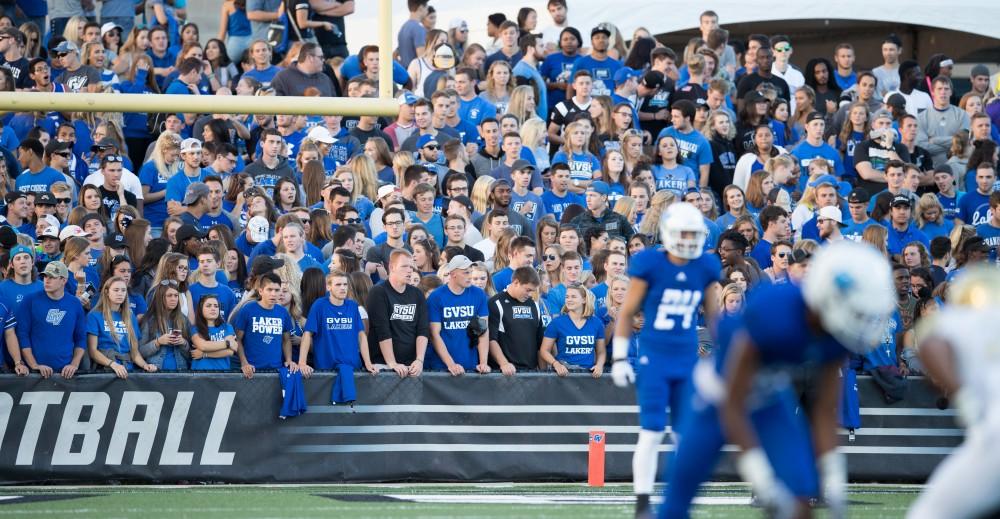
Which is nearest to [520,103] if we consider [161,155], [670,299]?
[161,155]

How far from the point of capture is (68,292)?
39.0 feet

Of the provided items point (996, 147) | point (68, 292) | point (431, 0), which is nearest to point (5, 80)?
point (68, 292)

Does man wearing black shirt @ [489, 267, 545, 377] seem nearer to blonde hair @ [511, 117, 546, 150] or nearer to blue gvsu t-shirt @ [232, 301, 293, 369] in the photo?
blue gvsu t-shirt @ [232, 301, 293, 369]

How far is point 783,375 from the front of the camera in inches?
231

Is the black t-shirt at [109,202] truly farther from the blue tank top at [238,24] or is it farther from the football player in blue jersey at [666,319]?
the football player in blue jersey at [666,319]

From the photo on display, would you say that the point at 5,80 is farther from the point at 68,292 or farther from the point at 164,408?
the point at 164,408

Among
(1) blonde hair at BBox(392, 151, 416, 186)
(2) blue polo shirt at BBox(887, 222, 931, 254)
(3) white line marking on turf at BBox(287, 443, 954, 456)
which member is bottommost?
(3) white line marking on turf at BBox(287, 443, 954, 456)

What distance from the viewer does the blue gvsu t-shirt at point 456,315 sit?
12070 mm

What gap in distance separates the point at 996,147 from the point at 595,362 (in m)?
6.58

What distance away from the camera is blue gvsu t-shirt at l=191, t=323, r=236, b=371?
464 inches

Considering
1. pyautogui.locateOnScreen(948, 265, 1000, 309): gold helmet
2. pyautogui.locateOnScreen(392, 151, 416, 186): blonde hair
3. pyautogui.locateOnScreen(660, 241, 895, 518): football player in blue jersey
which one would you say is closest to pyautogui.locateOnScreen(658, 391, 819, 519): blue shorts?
pyautogui.locateOnScreen(660, 241, 895, 518): football player in blue jersey

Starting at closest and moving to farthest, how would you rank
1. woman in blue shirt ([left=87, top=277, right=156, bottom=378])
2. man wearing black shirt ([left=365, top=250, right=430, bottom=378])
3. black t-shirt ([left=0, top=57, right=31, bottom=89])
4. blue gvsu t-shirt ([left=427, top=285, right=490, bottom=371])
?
woman in blue shirt ([left=87, top=277, right=156, bottom=378]) < man wearing black shirt ([left=365, top=250, right=430, bottom=378]) < blue gvsu t-shirt ([left=427, top=285, right=490, bottom=371]) < black t-shirt ([left=0, top=57, right=31, bottom=89])

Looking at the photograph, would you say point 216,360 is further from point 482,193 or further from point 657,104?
point 657,104

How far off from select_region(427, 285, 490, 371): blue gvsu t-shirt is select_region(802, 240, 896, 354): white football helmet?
6.63 meters
